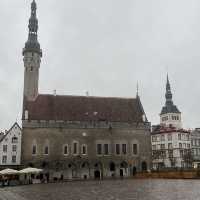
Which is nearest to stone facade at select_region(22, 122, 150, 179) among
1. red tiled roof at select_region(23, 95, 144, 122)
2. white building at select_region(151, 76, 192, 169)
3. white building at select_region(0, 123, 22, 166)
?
red tiled roof at select_region(23, 95, 144, 122)

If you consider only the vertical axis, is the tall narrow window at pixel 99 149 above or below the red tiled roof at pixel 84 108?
below

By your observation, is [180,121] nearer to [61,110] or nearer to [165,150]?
[165,150]

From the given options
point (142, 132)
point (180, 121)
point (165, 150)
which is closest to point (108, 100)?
point (142, 132)

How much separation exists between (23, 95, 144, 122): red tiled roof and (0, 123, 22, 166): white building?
443 cm

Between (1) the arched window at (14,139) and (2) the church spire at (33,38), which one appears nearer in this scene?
(1) the arched window at (14,139)

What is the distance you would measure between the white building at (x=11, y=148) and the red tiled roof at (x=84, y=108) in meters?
4.43

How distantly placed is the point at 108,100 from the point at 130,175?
15126mm

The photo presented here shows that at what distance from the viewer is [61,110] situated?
57.8 meters

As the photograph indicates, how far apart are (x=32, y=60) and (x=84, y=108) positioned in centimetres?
1384

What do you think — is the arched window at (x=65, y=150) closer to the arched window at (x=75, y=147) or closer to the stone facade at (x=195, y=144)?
the arched window at (x=75, y=147)

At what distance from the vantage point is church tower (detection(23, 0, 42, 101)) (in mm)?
59656

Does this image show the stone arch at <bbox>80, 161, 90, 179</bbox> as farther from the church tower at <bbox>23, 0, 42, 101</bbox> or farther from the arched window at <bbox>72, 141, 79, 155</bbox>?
the church tower at <bbox>23, 0, 42, 101</bbox>

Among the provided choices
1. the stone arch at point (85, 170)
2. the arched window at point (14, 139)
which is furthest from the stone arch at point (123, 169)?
the arched window at point (14, 139)

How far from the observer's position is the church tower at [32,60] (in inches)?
2349
